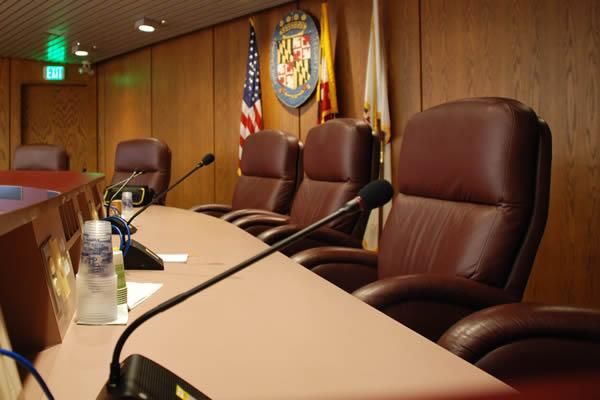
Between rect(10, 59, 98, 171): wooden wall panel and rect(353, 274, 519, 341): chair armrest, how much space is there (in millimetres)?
7209

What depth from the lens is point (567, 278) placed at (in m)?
2.86

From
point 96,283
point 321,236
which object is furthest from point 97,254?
point 321,236

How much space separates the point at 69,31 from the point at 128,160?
8.37 ft

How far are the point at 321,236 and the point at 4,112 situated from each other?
6.43m

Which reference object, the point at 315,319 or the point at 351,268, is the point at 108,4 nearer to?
the point at 351,268

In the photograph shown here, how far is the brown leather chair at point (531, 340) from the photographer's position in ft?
3.24

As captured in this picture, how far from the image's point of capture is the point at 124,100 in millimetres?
7156

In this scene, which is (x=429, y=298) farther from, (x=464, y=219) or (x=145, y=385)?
(x=145, y=385)

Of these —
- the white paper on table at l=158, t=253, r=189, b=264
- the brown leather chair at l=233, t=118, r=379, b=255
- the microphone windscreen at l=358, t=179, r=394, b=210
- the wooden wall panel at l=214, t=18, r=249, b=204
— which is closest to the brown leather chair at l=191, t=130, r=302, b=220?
the brown leather chair at l=233, t=118, r=379, b=255

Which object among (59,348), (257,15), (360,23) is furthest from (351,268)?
(257,15)

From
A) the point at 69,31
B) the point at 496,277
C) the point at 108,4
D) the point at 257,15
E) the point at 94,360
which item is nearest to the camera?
the point at 94,360

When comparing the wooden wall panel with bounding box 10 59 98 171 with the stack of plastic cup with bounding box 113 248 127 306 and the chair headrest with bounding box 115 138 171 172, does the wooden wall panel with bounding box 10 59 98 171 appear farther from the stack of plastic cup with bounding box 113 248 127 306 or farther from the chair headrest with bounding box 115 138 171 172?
the stack of plastic cup with bounding box 113 248 127 306

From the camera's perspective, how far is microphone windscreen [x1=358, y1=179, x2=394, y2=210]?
0.70 metres

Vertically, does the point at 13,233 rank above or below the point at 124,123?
below
